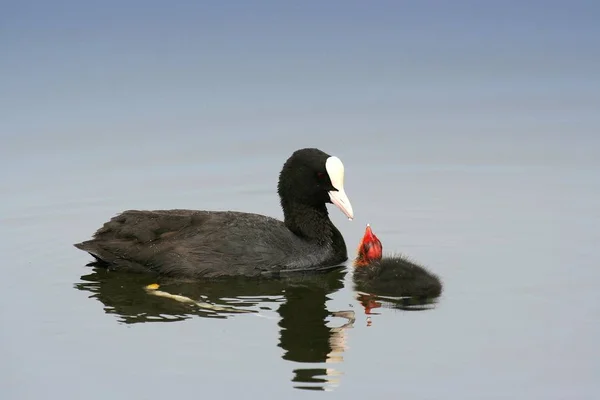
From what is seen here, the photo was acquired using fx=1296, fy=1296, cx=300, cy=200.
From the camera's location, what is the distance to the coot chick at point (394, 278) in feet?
35.8

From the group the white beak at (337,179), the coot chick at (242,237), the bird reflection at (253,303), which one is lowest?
the bird reflection at (253,303)

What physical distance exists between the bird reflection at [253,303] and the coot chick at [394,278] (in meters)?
0.29

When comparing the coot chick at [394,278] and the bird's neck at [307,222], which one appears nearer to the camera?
the coot chick at [394,278]

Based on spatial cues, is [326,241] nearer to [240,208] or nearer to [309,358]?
[240,208]

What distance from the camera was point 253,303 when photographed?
1086 centimetres

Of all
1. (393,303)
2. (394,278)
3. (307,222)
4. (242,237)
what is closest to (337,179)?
(307,222)

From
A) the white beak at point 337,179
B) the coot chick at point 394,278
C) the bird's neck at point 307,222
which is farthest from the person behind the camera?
the bird's neck at point 307,222

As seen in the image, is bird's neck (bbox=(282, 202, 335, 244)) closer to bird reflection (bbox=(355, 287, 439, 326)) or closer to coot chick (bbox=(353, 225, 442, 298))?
coot chick (bbox=(353, 225, 442, 298))

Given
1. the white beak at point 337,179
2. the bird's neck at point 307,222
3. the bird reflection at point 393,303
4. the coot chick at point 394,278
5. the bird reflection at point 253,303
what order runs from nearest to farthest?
the bird reflection at point 253,303, the bird reflection at point 393,303, the coot chick at point 394,278, the white beak at point 337,179, the bird's neck at point 307,222

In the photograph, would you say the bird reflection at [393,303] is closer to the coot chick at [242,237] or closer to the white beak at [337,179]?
the coot chick at [242,237]

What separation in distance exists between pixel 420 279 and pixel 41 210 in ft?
16.3

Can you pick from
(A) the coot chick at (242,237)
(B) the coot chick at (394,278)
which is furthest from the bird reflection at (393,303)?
(A) the coot chick at (242,237)

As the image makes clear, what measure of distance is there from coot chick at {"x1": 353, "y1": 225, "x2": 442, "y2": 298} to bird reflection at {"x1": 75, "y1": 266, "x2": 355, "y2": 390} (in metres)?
0.29

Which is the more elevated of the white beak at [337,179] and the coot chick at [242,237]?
the white beak at [337,179]
